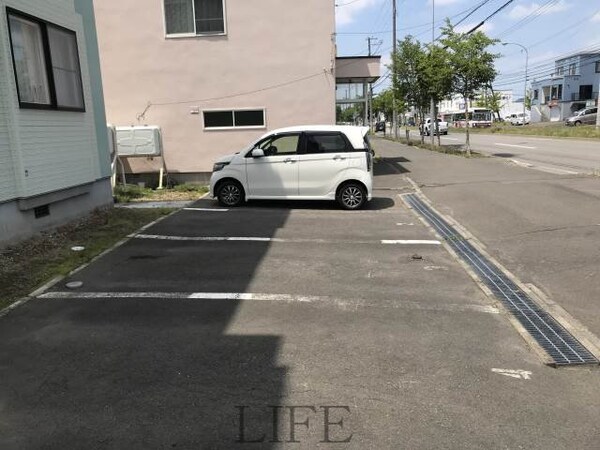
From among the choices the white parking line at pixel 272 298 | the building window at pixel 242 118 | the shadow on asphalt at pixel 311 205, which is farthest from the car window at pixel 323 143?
the white parking line at pixel 272 298

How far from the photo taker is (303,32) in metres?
15.6

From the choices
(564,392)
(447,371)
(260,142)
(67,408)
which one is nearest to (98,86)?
(260,142)

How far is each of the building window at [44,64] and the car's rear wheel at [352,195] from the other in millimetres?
5303

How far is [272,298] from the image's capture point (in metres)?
5.69

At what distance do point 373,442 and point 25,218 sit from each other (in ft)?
22.1

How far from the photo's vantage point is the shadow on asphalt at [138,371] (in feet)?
10.8

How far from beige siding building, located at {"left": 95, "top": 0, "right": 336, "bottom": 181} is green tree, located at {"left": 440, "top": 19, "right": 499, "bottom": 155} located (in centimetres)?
803

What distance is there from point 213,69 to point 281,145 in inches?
229

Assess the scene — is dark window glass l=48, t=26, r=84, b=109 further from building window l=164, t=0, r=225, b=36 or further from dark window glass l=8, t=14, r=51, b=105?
building window l=164, t=0, r=225, b=36

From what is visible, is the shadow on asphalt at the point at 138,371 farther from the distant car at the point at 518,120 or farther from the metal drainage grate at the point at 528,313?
the distant car at the point at 518,120

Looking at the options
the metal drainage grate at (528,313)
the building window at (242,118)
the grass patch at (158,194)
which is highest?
the building window at (242,118)

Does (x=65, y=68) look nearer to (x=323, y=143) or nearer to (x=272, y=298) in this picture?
(x=323, y=143)

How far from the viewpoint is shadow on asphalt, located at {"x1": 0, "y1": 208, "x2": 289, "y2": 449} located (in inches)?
130

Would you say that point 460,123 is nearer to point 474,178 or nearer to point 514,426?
point 474,178
